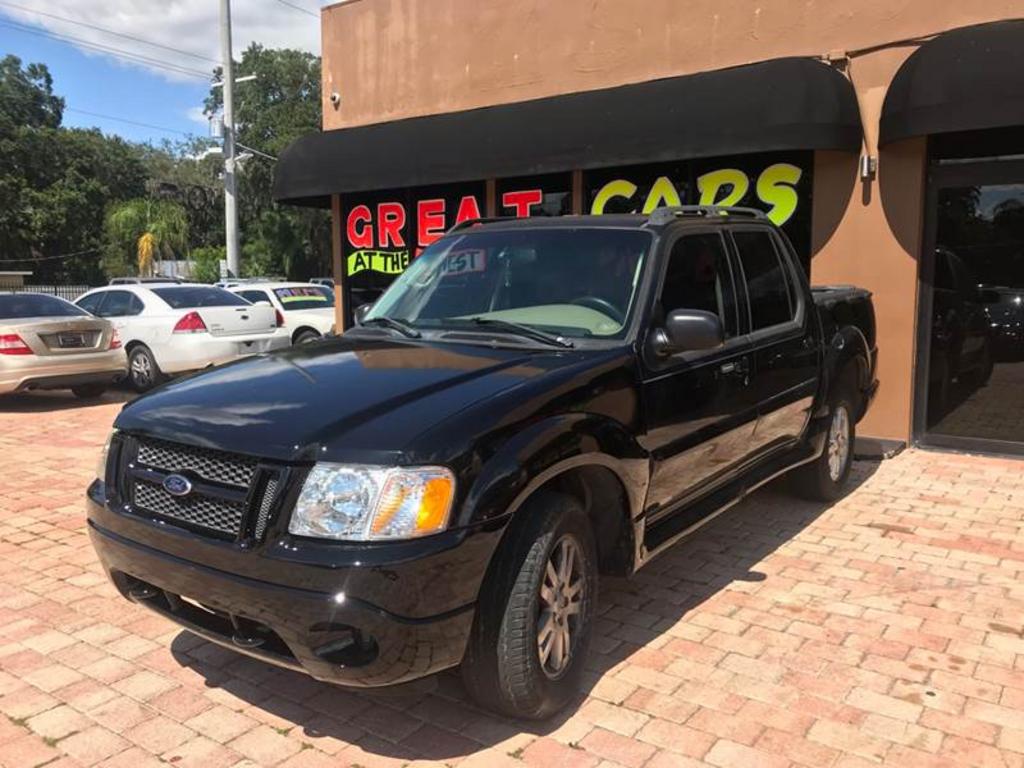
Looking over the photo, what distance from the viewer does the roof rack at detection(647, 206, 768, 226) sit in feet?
13.9

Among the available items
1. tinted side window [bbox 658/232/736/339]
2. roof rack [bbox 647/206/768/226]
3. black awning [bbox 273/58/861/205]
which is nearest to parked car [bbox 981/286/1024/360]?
black awning [bbox 273/58/861/205]

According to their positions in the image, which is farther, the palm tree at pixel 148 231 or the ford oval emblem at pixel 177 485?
the palm tree at pixel 148 231

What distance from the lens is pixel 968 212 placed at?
300 inches

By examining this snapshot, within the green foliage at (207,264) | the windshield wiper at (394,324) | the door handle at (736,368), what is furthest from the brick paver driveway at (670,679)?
the green foliage at (207,264)

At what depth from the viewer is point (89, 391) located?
38.0ft

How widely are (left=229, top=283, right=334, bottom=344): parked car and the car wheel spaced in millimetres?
3033

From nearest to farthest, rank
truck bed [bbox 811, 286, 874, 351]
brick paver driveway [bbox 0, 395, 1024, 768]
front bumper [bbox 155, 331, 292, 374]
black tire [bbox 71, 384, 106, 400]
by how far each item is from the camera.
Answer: brick paver driveway [bbox 0, 395, 1024, 768]
truck bed [bbox 811, 286, 874, 351]
black tire [bbox 71, 384, 106, 400]
front bumper [bbox 155, 331, 292, 374]

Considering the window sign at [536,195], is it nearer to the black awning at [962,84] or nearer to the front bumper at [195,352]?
the front bumper at [195,352]

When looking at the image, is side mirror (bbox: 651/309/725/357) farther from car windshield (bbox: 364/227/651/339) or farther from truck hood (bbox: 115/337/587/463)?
truck hood (bbox: 115/337/587/463)

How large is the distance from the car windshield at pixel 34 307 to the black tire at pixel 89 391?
3.35 ft

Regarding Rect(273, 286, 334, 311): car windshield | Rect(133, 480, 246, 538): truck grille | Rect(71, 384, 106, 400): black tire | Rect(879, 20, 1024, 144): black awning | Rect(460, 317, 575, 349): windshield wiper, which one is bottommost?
Rect(71, 384, 106, 400): black tire

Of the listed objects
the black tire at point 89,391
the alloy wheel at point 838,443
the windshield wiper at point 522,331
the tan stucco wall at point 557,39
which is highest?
the tan stucco wall at point 557,39

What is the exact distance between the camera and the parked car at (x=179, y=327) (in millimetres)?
11664

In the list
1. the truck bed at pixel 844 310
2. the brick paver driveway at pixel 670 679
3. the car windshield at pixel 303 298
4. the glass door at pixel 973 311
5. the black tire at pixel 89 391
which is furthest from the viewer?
the car windshield at pixel 303 298
